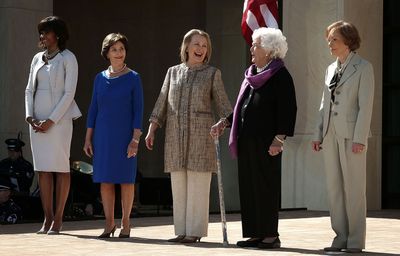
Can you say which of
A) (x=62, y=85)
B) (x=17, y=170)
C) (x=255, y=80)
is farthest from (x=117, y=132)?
(x=17, y=170)

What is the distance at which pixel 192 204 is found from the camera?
1008cm

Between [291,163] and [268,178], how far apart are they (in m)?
7.12

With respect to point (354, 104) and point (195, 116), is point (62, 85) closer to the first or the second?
point (195, 116)

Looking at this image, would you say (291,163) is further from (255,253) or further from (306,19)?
(255,253)

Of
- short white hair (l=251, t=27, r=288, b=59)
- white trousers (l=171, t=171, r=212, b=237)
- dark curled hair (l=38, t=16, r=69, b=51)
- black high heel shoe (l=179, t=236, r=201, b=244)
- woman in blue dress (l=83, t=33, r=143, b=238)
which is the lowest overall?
black high heel shoe (l=179, t=236, r=201, b=244)

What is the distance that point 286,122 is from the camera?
9469mm

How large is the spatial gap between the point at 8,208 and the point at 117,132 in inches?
139

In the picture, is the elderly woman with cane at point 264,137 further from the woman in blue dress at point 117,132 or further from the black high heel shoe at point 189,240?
the woman in blue dress at point 117,132

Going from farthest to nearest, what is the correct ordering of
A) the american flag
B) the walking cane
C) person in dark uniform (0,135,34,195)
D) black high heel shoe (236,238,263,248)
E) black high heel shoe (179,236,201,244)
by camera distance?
person in dark uniform (0,135,34,195)
the american flag
black high heel shoe (179,236,201,244)
the walking cane
black high heel shoe (236,238,263,248)

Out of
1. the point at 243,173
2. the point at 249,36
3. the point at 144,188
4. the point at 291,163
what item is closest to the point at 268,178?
the point at 243,173

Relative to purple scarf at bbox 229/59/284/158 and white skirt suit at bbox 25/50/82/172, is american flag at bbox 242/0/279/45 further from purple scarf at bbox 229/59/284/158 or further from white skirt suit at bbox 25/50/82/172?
purple scarf at bbox 229/59/284/158

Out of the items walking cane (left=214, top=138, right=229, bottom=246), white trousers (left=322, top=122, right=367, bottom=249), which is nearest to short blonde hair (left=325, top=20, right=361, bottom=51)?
white trousers (left=322, top=122, right=367, bottom=249)

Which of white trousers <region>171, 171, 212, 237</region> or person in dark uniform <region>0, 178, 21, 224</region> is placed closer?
white trousers <region>171, 171, 212, 237</region>

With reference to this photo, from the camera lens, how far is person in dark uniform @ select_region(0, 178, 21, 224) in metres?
13.3
